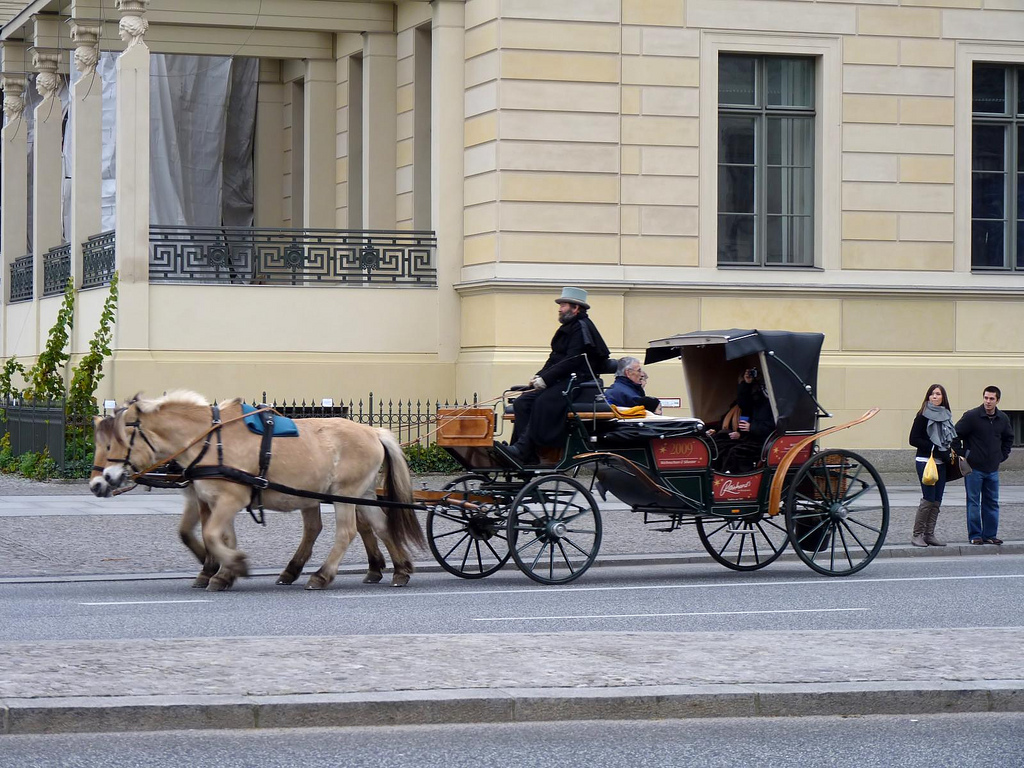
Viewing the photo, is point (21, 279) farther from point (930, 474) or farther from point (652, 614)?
point (652, 614)

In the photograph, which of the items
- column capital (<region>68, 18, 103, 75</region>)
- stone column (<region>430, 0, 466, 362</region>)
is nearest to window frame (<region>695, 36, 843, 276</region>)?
stone column (<region>430, 0, 466, 362</region>)

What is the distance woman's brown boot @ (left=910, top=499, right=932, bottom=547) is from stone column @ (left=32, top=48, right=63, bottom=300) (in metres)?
16.0

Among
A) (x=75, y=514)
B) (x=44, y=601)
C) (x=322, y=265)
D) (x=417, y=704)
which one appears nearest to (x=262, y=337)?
(x=322, y=265)

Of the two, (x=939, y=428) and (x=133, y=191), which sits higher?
(x=133, y=191)

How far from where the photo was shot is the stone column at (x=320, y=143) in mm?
27094

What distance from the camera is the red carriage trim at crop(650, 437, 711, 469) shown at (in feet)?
44.0

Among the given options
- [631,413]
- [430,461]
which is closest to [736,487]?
[631,413]

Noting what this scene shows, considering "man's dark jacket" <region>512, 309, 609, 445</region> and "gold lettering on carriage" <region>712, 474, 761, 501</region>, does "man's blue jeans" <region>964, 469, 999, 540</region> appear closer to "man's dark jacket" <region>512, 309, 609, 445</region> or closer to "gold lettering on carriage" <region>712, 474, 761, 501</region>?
"gold lettering on carriage" <region>712, 474, 761, 501</region>

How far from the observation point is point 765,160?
24.1 meters

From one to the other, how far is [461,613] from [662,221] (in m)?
13.0

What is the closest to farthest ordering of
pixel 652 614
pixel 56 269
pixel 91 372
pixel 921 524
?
pixel 652 614, pixel 921 524, pixel 91 372, pixel 56 269

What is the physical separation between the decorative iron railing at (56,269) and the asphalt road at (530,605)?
Answer: 12981 mm

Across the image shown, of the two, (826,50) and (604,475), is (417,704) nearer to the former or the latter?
(604,475)

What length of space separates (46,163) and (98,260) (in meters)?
4.21
